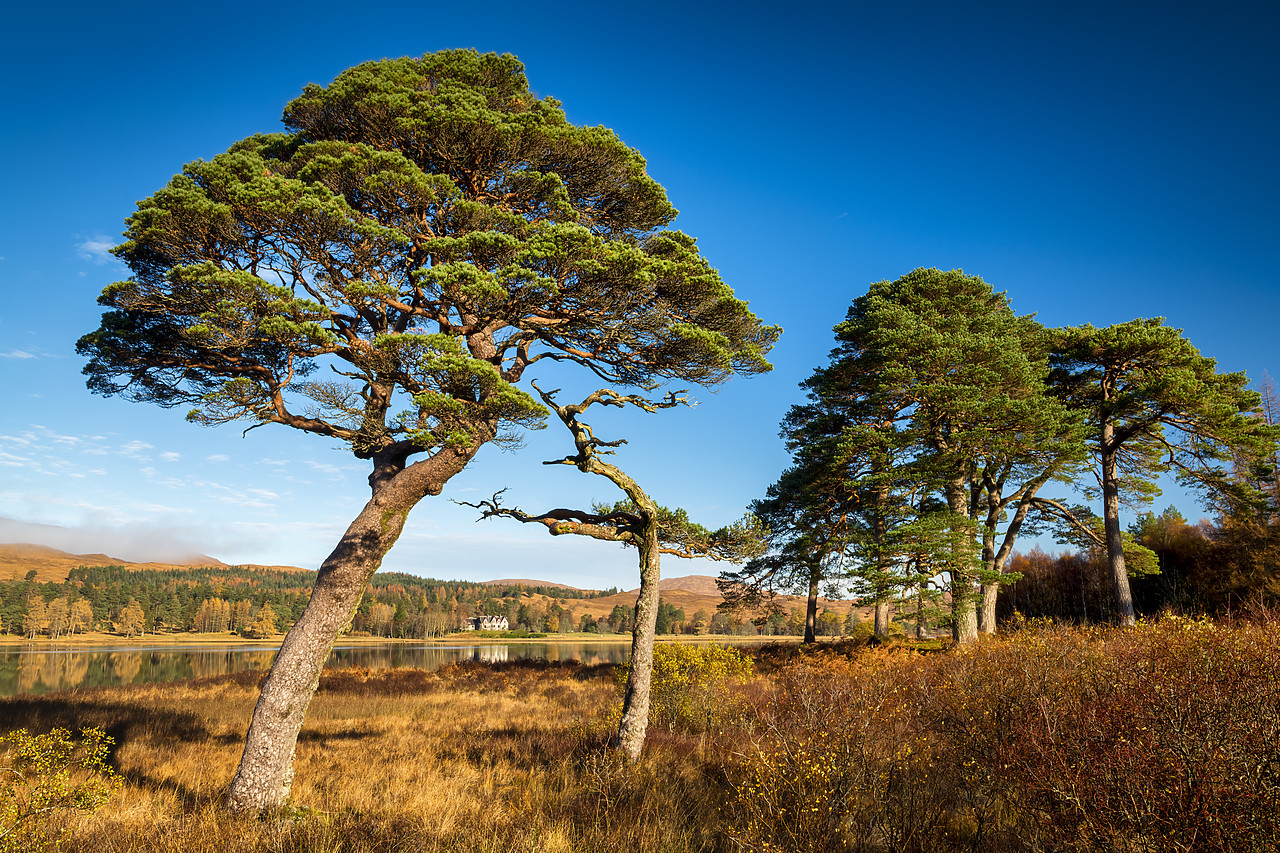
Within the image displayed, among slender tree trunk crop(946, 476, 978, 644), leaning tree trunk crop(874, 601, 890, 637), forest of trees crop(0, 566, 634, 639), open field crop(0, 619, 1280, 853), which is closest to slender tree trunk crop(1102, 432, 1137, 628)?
slender tree trunk crop(946, 476, 978, 644)

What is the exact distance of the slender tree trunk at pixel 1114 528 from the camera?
66.1 ft

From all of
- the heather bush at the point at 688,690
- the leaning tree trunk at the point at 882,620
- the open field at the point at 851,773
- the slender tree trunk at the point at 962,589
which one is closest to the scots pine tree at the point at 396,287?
the open field at the point at 851,773

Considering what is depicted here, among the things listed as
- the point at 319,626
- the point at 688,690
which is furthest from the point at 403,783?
the point at 688,690

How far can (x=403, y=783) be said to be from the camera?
8641 mm

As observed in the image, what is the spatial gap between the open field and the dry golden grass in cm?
5

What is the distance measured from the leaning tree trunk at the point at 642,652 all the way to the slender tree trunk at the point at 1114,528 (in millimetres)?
18596

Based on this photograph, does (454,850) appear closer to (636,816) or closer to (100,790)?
(636,816)

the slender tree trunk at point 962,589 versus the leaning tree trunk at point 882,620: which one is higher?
the slender tree trunk at point 962,589

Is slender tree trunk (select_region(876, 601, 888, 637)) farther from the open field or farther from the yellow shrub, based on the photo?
the yellow shrub

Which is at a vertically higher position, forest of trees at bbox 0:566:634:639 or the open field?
the open field

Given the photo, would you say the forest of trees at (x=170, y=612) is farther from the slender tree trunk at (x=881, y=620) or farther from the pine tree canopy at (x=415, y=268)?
the pine tree canopy at (x=415, y=268)

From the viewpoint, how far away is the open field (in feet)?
13.9

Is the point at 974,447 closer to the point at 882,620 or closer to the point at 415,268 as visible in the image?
the point at 882,620

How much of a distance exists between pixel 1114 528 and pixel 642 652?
2088 centimetres
